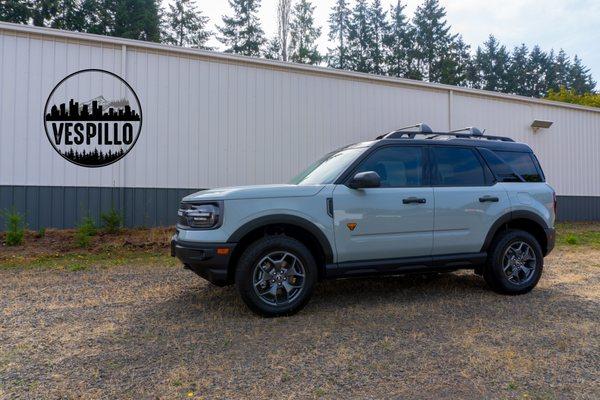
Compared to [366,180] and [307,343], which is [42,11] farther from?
[307,343]

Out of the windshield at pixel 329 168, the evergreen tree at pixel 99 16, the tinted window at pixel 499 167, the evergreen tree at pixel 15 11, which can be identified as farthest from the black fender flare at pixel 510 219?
the evergreen tree at pixel 99 16

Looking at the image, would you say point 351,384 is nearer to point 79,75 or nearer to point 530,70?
point 79,75

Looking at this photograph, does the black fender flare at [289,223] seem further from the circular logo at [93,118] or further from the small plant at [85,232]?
the circular logo at [93,118]

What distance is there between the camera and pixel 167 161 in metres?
10.3

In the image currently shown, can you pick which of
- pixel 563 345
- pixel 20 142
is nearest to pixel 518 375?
pixel 563 345

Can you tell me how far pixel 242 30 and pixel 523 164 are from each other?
35415 mm

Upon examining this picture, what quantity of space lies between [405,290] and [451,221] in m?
1.14

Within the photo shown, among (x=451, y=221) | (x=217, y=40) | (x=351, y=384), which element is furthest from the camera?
(x=217, y=40)

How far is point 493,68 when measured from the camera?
167 feet

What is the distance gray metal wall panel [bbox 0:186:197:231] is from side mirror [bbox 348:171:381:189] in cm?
689

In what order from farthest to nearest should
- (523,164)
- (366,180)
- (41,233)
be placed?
(41,233) < (523,164) < (366,180)

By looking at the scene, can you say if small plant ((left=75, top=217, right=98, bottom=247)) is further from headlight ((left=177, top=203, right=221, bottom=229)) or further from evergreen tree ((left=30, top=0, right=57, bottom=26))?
evergreen tree ((left=30, top=0, right=57, bottom=26))

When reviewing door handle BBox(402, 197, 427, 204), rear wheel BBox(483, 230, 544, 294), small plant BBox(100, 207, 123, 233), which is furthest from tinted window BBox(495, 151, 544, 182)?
small plant BBox(100, 207, 123, 233)

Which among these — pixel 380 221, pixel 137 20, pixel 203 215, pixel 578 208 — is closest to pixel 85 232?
pixel 203 215
